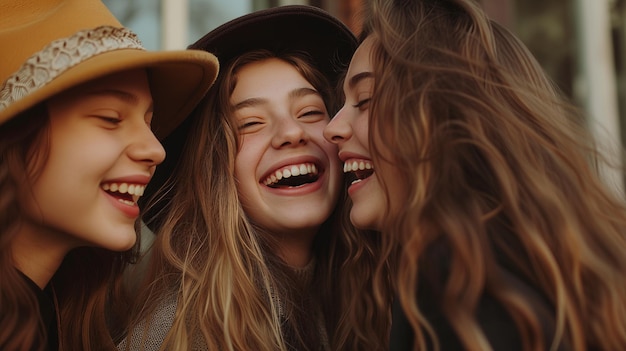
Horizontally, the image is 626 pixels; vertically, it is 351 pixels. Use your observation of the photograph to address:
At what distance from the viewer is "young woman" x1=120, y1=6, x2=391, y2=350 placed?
218 centimetres

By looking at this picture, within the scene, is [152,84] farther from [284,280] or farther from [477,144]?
[477,144]

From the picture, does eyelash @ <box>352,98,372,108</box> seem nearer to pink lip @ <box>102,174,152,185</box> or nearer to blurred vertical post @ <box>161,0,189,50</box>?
pink lip @ <box>102,174,152,185</box>

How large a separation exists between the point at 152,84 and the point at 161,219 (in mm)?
535

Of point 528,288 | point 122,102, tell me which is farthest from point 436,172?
point 122,102

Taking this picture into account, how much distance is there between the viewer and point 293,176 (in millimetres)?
2379

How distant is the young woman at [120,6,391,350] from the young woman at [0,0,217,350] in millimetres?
351

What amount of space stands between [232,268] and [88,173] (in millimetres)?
588

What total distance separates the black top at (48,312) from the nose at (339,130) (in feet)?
2.90

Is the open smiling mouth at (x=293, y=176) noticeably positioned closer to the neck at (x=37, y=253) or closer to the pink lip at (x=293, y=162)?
the pink lip at (x=293, y=162)

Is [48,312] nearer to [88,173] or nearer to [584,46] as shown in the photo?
[88,173]

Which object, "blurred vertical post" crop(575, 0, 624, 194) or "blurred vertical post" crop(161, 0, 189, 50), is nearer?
"blurred vertical post" crop(161, 0, 189, 50)

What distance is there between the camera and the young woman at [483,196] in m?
1.43

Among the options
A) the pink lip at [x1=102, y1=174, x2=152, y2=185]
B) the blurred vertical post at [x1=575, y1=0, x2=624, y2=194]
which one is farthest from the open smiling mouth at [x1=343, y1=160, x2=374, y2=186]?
the blurred vertical post at [x1=575, y1=0, x2=624, y2=194]

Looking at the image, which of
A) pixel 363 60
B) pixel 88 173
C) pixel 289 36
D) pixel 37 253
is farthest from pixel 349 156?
pixel 37 253
